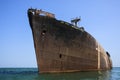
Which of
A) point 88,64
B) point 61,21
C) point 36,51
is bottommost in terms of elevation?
point 88,64

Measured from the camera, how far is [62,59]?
21.2m

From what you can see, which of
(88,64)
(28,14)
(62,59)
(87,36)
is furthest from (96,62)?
(28,14)

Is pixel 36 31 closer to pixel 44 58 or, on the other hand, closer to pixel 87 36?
pixel 44 58

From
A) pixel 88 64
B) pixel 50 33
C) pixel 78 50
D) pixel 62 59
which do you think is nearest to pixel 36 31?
pixel 50 33

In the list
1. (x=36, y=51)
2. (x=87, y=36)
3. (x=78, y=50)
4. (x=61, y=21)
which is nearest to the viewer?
(x=36, y=51)

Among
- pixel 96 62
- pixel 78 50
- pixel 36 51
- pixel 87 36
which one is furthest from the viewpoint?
pixel 96 62

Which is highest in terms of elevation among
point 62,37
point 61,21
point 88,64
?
point 61,21

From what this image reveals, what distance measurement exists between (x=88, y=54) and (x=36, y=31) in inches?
381

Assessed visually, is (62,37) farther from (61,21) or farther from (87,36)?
(87,36)

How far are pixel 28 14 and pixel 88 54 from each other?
35.4ft

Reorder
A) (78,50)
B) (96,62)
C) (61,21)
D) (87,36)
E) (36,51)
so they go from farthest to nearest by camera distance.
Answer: (96,62) < (87,36) < (78,50) < (61,21) < (36,51)

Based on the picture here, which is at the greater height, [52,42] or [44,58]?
[52,42]

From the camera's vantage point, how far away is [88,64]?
26.9m

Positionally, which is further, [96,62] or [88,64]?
[96,62]
